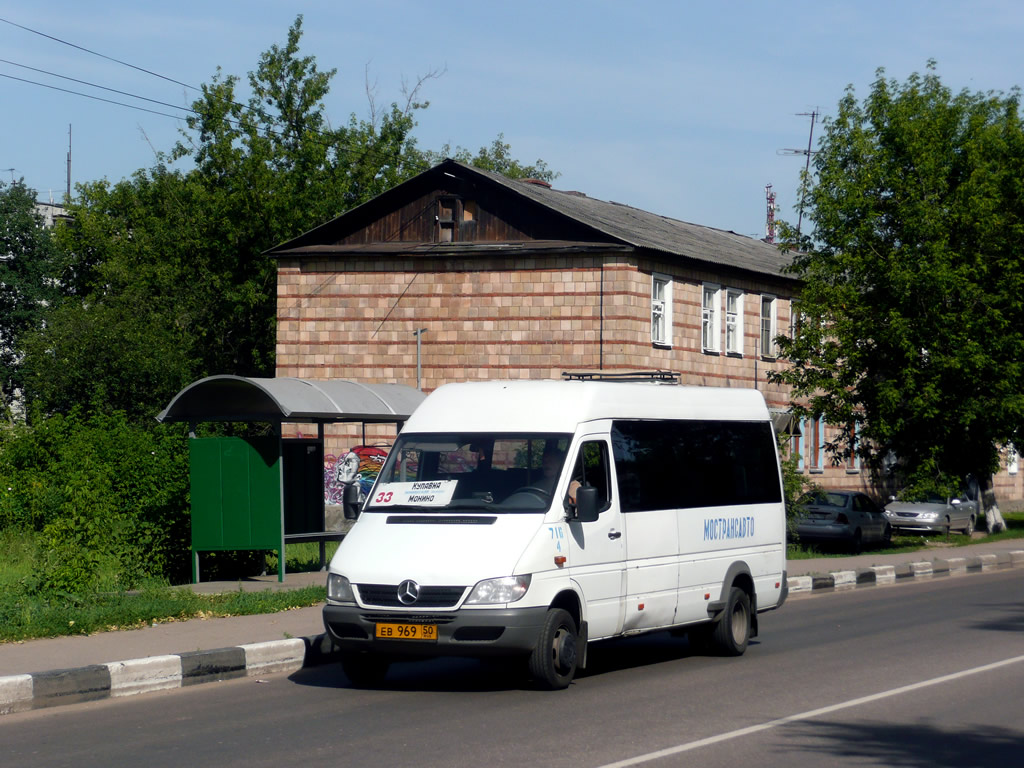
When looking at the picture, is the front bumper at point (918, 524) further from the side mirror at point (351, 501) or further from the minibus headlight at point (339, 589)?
the minibus headlight at point (339, 589)

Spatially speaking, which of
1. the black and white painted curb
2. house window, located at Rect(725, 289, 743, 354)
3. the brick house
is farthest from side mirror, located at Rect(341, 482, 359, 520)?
house window, located at Rect(725, 289, 743, 354)

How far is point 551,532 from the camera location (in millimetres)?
10305

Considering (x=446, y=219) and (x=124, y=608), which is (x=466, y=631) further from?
(x=446, y=219)

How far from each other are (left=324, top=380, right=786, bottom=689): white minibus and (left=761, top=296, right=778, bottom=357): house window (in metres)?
27.5

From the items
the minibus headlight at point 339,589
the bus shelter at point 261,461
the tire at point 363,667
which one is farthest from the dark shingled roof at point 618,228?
the minibus headlight at point 339,589

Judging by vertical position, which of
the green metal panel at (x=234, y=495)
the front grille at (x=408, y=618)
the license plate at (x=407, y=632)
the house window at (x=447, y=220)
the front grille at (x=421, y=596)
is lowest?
the license plate at (x=407, y=632)

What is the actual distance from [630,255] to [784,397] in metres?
9.52

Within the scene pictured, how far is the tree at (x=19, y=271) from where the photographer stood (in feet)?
198

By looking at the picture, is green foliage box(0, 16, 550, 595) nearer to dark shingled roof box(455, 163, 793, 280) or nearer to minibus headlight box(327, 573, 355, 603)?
dark shingled roof box(455, 163, 793, 280)

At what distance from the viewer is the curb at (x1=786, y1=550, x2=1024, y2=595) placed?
20.5 m

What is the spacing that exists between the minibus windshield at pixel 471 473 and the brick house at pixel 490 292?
22.8 metres

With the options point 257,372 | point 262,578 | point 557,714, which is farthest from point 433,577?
point 257,372

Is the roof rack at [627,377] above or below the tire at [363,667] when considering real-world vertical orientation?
above

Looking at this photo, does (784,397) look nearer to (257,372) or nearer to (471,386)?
(257,372)
